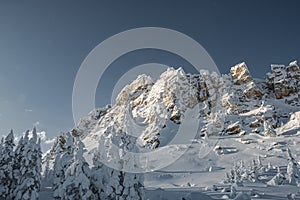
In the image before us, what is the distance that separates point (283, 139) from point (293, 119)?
29891 millimetres

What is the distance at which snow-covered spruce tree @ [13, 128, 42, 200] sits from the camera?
34.8m

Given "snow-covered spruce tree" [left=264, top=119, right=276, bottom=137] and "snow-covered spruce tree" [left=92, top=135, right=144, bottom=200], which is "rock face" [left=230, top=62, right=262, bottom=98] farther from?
"snow-covered spruce tree" [left=92, top=135, right=144, bottom=200]

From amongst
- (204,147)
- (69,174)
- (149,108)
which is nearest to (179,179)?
(204,147)

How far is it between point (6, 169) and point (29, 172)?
602 centimetres

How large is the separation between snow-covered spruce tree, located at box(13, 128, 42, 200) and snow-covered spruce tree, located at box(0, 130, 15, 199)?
1216 mm

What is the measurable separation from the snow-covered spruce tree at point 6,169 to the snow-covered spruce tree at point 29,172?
47.9 inches

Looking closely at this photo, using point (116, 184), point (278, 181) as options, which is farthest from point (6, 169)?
point (278, 181)

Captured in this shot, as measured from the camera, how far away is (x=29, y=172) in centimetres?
3659

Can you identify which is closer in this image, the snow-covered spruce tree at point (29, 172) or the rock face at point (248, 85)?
the snow-covered spruce tree at point (29, 172)

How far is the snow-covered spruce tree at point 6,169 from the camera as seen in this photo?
127 feet

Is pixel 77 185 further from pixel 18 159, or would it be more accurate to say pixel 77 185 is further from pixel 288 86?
pixel 288 86

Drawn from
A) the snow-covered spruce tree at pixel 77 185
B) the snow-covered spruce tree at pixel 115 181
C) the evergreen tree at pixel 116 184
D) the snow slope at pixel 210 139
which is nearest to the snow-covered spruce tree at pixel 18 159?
the snow-covered spruce tree at pixel 77 185

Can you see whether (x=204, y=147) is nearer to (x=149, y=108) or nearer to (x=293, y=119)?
(x=293, y=119)

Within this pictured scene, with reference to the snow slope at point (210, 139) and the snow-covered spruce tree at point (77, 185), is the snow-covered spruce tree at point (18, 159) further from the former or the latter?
the snow slope at point (210, 139)
